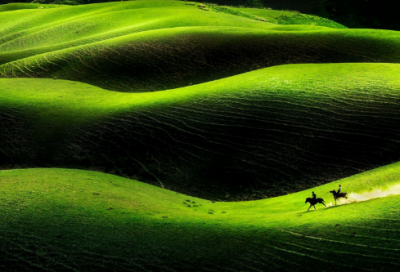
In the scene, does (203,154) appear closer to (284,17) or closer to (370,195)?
(370,195)

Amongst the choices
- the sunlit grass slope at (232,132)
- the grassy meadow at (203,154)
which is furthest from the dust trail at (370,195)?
the sunlit grass slope at (232,132)

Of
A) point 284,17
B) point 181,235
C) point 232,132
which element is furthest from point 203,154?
point 284,17

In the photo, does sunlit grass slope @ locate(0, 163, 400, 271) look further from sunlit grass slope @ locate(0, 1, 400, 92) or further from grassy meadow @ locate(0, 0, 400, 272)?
sunlit grass slope @ locate(0, 1, 400, 92)

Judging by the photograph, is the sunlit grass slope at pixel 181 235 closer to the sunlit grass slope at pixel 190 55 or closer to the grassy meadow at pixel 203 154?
the grassy meadow at pixel 203 154

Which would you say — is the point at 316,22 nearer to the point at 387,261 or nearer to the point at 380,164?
the point at 380,164

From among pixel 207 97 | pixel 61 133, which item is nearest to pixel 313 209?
pixel 207 97

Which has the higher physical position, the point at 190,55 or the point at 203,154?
the point at 190,55
